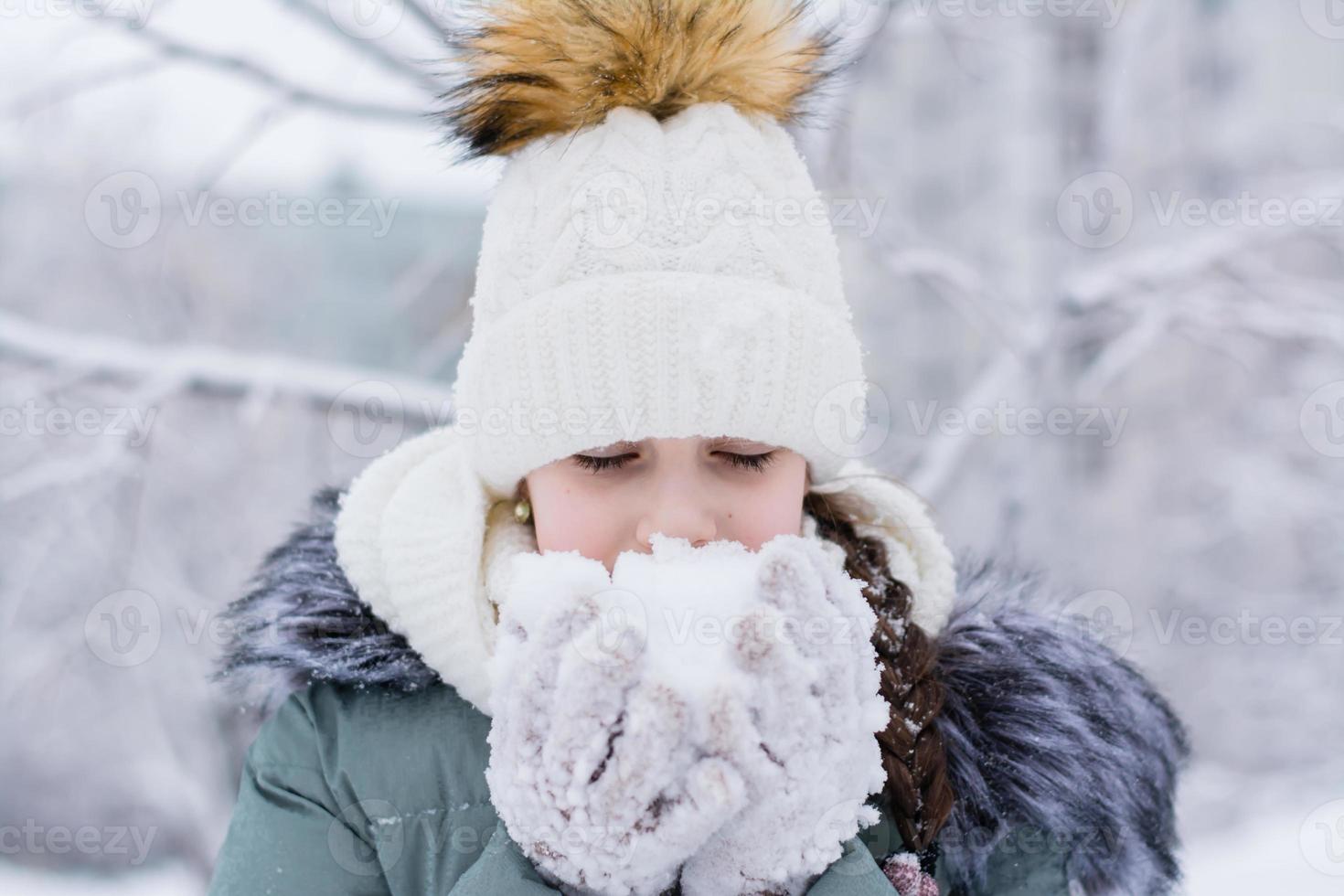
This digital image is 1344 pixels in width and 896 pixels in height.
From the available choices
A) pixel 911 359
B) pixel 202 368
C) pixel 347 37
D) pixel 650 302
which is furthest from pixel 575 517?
pixel 911 359

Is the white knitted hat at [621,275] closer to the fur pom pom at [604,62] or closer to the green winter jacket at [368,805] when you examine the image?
the fur pom pom at [604,62]

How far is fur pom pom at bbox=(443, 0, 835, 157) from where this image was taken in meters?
1.37

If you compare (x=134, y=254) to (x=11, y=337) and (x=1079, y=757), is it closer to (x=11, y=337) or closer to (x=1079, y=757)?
(x=11, y=337)

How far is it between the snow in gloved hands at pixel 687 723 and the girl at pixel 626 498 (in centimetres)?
4

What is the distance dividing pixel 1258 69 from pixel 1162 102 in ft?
6.12

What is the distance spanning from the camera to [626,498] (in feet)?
4.40

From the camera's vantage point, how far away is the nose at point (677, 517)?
129cm

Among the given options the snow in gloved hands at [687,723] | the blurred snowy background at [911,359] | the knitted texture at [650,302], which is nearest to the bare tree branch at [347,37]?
the blurred snowy background at [911,359]

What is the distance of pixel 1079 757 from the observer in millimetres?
1520

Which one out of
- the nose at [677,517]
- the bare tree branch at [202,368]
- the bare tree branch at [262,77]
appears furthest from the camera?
the bare tree branch at [202,368]

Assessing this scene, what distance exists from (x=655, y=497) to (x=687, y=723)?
40 centimetres

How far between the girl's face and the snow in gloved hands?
0.14 metres

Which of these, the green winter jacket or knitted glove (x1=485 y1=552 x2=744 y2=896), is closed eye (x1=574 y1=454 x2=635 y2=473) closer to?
knitted glove (x1=485 y1=552 x2=744 y2=896)

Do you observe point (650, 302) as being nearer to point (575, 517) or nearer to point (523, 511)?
point (575, 517)
